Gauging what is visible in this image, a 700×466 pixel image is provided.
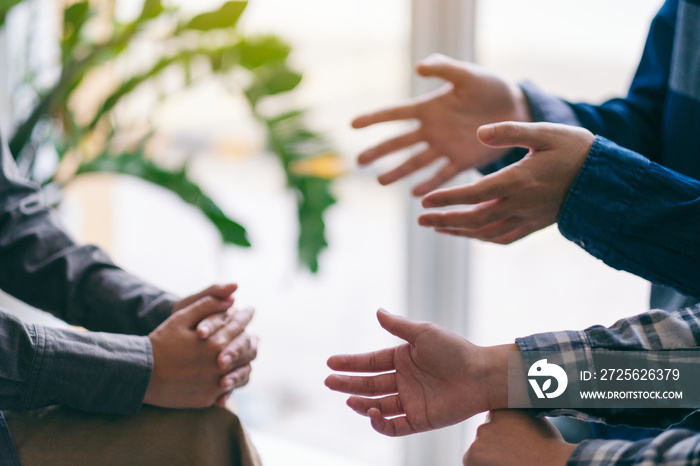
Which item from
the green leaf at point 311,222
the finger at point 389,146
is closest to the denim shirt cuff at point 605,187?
the finger at point 389,146

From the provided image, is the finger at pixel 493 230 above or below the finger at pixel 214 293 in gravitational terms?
above

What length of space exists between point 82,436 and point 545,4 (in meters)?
1.16

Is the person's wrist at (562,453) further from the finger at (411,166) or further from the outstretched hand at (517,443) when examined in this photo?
the finger at (411,166)

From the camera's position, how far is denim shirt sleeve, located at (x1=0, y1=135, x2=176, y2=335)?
2.97 feet

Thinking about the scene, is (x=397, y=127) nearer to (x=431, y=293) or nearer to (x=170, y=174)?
(x=431, y=293)

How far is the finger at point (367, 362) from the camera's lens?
75cm

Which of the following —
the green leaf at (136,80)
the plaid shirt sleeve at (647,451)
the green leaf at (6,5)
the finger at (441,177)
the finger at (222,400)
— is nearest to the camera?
the plaid shirt sleeve at (647,451)

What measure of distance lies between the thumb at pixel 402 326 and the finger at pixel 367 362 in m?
0.03

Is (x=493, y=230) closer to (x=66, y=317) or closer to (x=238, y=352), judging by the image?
(x=238, y=352)

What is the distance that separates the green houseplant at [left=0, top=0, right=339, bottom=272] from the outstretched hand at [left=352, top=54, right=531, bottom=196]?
36 cm

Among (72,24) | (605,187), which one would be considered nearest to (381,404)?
(605,187)

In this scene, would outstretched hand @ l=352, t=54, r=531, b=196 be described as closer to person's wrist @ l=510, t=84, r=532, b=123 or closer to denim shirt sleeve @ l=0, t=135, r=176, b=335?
person's wrist @ l=510, t=84, r=532, b=123

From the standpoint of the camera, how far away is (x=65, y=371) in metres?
0.73

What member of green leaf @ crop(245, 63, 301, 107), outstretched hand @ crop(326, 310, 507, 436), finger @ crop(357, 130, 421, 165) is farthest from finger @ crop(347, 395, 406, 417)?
green leaf @ crop(245, 63, 301, 107)
